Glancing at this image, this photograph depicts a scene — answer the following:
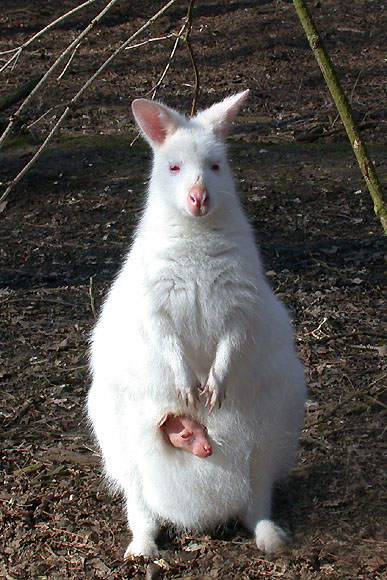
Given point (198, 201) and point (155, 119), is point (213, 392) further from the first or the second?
point (155, 119)

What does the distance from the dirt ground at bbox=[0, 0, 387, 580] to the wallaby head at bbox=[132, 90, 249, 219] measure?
348 mm

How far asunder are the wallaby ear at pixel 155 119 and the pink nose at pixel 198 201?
34 cm

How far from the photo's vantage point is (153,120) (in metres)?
2.81

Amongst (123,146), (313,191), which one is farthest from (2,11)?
(313,191)

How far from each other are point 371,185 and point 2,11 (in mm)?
9791

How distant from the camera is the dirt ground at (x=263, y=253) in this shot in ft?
9.59

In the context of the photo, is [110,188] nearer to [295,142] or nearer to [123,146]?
[123,146]

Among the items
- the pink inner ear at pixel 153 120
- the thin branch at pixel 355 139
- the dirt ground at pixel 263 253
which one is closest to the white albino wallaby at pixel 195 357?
the pink inner ear at pixel 153 120

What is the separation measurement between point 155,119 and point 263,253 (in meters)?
2.72

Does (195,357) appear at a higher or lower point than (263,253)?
higher

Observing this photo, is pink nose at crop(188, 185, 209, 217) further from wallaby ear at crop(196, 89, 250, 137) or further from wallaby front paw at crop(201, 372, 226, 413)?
wallaby front paw at crop(201, 372, 226, 413)

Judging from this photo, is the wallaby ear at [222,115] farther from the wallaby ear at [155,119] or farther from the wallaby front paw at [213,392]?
the wallaby front paw at [213,392]

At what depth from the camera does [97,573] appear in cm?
280

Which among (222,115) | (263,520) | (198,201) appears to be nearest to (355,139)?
(198,201)
